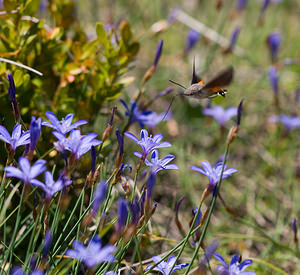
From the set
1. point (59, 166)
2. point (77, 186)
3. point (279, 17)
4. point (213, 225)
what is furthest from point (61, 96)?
point (279, 17)

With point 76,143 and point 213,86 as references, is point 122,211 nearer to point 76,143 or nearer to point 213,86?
point 76,143

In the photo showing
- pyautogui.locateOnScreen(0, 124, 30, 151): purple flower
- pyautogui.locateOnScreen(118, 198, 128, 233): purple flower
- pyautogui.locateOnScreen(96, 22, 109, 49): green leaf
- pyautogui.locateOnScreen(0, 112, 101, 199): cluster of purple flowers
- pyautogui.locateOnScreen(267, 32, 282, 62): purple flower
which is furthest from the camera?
pyautogui.locateOnScreen(267, 32, 282, 62): purple flower

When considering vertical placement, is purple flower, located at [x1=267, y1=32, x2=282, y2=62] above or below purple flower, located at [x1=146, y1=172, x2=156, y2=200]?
below

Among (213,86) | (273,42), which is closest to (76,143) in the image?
(213,86)

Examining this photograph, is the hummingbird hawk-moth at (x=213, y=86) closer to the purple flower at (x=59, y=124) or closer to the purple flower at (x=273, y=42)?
the purple flower at (x=59, y=124)

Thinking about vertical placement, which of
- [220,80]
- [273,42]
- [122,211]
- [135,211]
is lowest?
[273,42]

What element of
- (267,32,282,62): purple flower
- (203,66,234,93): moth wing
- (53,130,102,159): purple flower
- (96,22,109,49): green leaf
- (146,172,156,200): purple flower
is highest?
(96,22,109,49): green leaf

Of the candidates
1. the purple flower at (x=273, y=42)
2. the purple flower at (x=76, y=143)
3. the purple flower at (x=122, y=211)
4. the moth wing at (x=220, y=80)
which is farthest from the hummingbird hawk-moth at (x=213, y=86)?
the purple flower at (x=273, y=42)

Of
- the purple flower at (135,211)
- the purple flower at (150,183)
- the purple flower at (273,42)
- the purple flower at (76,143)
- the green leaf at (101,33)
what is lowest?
the purple flower at (273,42)

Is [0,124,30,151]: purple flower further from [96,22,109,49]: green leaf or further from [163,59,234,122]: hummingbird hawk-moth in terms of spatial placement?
[96,22,109,49]: green leaf

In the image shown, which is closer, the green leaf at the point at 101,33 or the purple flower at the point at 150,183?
the purple flower at the point at 150,183

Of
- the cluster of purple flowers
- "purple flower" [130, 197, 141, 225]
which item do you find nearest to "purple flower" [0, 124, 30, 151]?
the cluster of purple flowers

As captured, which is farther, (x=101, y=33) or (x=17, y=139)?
(x=101, y=33)
